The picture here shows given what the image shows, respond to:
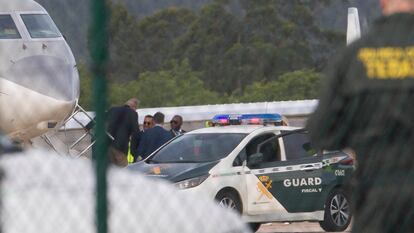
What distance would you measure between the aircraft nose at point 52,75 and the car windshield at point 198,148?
5.44 ft

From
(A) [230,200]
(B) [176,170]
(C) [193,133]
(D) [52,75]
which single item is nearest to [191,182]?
(B) [176,170]

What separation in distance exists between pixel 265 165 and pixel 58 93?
309cm

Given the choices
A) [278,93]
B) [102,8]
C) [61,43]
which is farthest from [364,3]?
[278,93]

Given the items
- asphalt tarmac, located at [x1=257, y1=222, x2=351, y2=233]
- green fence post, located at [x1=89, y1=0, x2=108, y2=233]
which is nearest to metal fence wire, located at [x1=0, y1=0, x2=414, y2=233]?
green fence post, located at [x1=89, y1=0, x2=108, y2=233]

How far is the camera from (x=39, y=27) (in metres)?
18.5

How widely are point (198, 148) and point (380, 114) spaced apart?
38.0 ft

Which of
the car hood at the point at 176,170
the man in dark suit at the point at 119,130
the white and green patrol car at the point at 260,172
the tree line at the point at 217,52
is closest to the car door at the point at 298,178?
the white and green patrol car at the point at 260,172

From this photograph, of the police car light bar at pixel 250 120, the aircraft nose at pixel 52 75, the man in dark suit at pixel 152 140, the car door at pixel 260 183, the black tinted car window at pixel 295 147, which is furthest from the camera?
the police car light bar at pixel 250 120

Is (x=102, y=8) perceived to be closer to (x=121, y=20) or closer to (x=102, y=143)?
(x=102, y=143)

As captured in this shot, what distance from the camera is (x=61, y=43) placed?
18.0 metres

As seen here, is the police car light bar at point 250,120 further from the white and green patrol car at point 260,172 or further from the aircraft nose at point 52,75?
the aircraft nose at point 52,75

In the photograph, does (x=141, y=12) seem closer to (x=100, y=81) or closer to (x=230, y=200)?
(x=100, y=81)

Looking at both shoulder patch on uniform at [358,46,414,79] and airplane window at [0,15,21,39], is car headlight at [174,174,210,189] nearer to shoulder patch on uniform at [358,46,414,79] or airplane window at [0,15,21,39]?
airplane window at [0,15,21,39]

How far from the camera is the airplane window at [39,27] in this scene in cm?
1838
